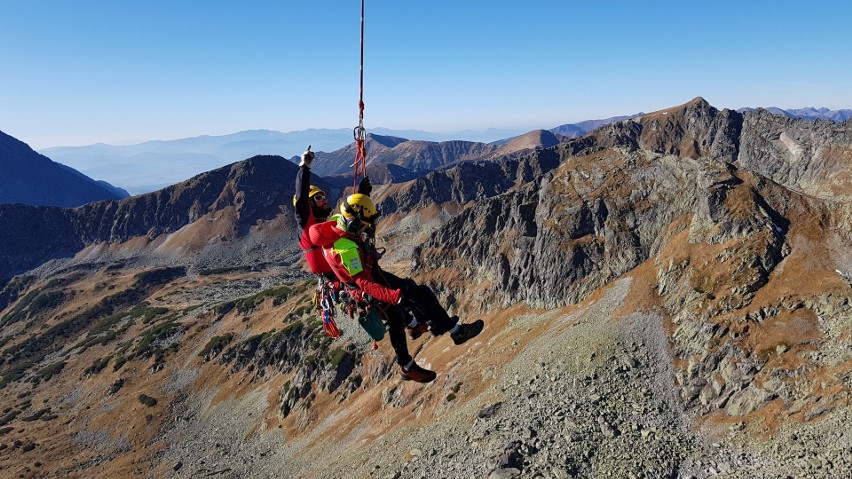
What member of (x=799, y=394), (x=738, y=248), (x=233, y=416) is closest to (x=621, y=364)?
(x=799, y=394)

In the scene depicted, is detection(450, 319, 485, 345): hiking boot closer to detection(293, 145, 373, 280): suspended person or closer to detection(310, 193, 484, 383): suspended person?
detection(310, 193, 484, 383): suspended person

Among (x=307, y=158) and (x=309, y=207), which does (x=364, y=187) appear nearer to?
(x=309, y=207)

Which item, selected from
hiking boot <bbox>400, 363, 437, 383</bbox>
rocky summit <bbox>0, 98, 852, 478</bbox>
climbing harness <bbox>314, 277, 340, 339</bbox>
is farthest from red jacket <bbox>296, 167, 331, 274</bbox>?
rocky summit <bbox>0, 98, 852, 478</bbox>

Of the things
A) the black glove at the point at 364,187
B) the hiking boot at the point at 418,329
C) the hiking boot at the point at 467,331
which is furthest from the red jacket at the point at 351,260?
the hiking boot at the point at 467,331

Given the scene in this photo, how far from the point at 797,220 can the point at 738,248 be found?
666 cm

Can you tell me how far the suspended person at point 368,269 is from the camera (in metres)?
9.38

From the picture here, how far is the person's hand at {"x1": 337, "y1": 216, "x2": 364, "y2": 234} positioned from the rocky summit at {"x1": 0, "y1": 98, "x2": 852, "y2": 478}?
2385 cm

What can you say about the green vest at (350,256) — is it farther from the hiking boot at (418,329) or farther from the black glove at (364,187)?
the hiking boot at (418,329)

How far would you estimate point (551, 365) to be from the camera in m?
39.3

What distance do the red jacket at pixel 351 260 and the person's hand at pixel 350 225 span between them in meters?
0.10

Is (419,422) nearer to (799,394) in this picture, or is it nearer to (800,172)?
(799,394)

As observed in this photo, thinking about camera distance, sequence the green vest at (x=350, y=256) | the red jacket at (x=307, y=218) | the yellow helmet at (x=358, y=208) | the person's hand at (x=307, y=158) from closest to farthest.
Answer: the green vest at (x=350, y=256)
the yellow helmet at (x=358, y=208)
the person's hand at (x=307, y=158)
the red jacket at (x=307, y=218)

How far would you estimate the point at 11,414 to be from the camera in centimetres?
8575

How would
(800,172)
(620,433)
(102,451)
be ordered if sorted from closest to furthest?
(620,433), (102,451), (800,172)
